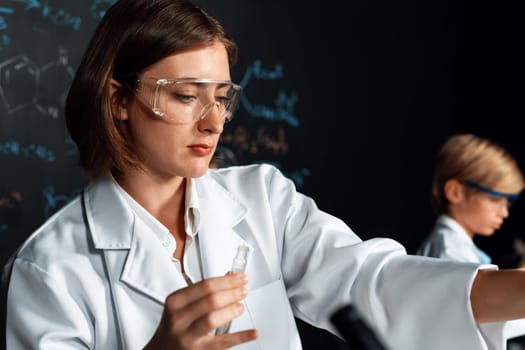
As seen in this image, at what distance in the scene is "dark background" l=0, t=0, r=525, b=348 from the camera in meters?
3.03

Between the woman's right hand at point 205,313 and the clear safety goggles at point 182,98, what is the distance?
0.42 metres

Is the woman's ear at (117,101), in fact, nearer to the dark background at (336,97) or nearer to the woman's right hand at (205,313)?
the woman's right hand at (205,313)

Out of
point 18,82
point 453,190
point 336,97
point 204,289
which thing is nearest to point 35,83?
point 18,82

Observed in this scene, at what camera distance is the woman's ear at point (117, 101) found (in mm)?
1415

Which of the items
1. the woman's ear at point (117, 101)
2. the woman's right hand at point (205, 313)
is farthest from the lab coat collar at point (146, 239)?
the woman's right hand at point (205, 313)

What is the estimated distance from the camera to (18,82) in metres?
3.00

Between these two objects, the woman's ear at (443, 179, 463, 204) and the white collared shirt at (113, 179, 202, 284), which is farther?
the woman's ear at (443, 179, 463, 204)

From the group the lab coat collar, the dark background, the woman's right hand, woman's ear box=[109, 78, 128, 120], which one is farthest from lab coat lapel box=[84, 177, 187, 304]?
the dark background

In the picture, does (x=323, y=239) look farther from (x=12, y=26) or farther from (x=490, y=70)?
(x=490, y=70)

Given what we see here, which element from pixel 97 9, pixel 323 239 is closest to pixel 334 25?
pixel 97 9

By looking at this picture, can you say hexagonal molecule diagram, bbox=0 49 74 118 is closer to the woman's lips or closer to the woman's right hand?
the woman's lips

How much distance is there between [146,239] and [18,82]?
1.84 metres

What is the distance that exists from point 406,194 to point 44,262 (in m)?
3.36

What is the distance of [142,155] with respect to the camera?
4.66ft
